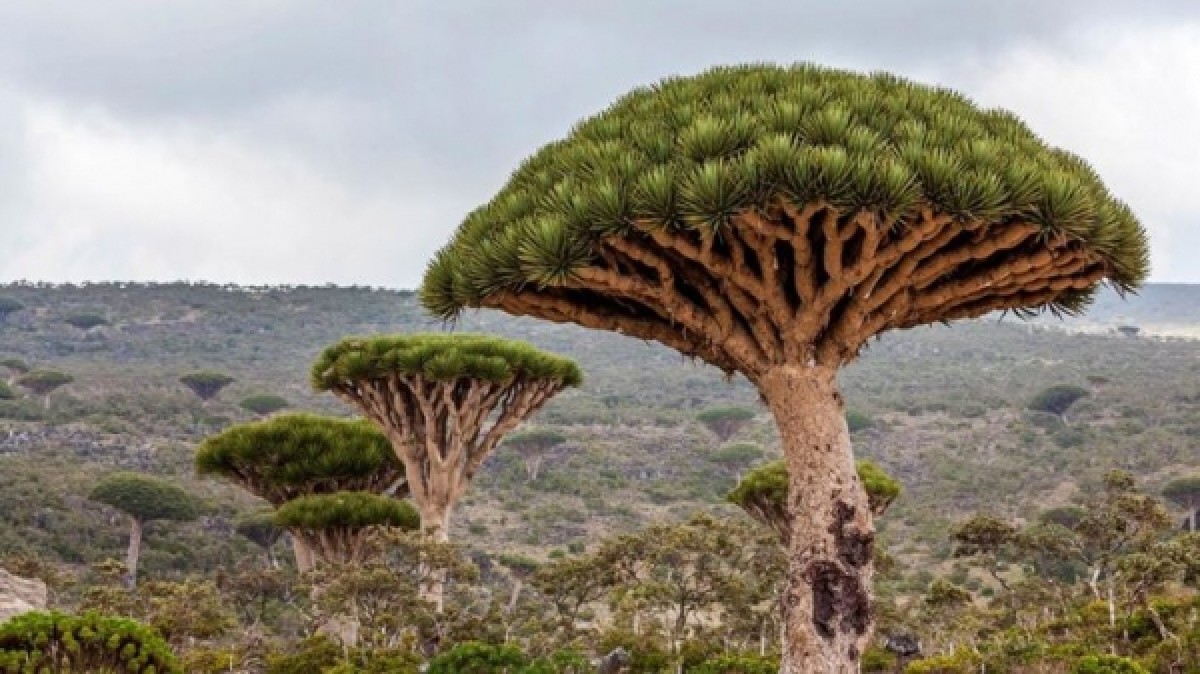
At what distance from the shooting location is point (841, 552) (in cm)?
810

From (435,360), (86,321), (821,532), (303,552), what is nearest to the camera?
(821,532)

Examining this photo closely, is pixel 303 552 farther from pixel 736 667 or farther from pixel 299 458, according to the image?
pixel 736 667

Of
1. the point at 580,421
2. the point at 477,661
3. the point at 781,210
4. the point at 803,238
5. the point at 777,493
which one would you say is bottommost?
the point at 477,661

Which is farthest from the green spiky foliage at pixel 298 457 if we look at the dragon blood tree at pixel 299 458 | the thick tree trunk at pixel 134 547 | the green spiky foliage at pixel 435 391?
the thick tree trunk at pixel 134 547

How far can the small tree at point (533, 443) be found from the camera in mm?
54156

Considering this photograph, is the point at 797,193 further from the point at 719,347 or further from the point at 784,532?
the point at 784,532

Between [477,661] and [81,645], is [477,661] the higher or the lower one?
the lower one

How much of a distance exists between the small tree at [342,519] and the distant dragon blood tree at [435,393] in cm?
109

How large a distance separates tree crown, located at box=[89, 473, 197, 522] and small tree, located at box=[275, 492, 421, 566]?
18.4 meters

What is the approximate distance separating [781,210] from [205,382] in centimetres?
5561

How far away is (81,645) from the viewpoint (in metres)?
Answer: 8.30

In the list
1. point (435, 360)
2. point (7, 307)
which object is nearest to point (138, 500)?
point (435, 360)

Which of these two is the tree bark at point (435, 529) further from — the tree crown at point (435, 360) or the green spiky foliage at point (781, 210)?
the green spiky foliage at point (781, 210)

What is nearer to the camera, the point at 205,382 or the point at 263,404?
the point at 263,404
